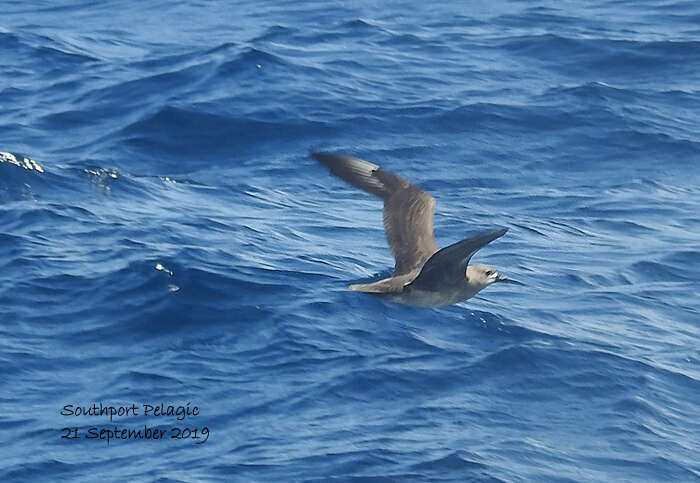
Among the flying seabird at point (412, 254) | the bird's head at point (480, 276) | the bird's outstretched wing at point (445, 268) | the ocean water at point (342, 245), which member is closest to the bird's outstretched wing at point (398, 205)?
the flying seabird at point (412, 254)

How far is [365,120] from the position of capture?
62.8 ft

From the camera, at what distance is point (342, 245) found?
51.2 feet

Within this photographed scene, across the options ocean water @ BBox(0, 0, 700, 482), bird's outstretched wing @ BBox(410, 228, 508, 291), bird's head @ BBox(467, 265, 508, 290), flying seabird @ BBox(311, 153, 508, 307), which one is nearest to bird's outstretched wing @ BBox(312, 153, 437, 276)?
flying seabird @ BBox(311, 153, 508, 307)

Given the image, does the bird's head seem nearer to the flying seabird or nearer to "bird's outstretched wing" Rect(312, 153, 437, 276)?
the flying seabird

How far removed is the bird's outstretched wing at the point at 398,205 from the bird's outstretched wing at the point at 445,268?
2.46ft

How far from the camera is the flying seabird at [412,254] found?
10.9m

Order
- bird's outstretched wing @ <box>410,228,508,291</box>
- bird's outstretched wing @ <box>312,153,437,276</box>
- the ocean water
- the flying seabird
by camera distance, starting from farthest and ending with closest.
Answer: bird's outstretched wing @ <box>312,153,437,276</box>, the ocean water, the flying seabird, bird's outstretched wing @ <box>410,228,508,291</box>

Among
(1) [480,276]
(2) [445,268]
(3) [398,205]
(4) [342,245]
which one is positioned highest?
(3) [398,205]

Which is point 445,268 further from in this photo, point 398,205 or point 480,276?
point 398,205

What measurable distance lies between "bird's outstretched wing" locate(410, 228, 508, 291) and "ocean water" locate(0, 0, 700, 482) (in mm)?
1325

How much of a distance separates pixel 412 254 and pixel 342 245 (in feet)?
12.8

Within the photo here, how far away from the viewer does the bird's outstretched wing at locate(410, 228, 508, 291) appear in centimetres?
1040

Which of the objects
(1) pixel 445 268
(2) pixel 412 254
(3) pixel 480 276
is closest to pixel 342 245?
(2) pixel 412 254

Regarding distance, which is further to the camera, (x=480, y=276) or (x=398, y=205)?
(x=398, y=205)
